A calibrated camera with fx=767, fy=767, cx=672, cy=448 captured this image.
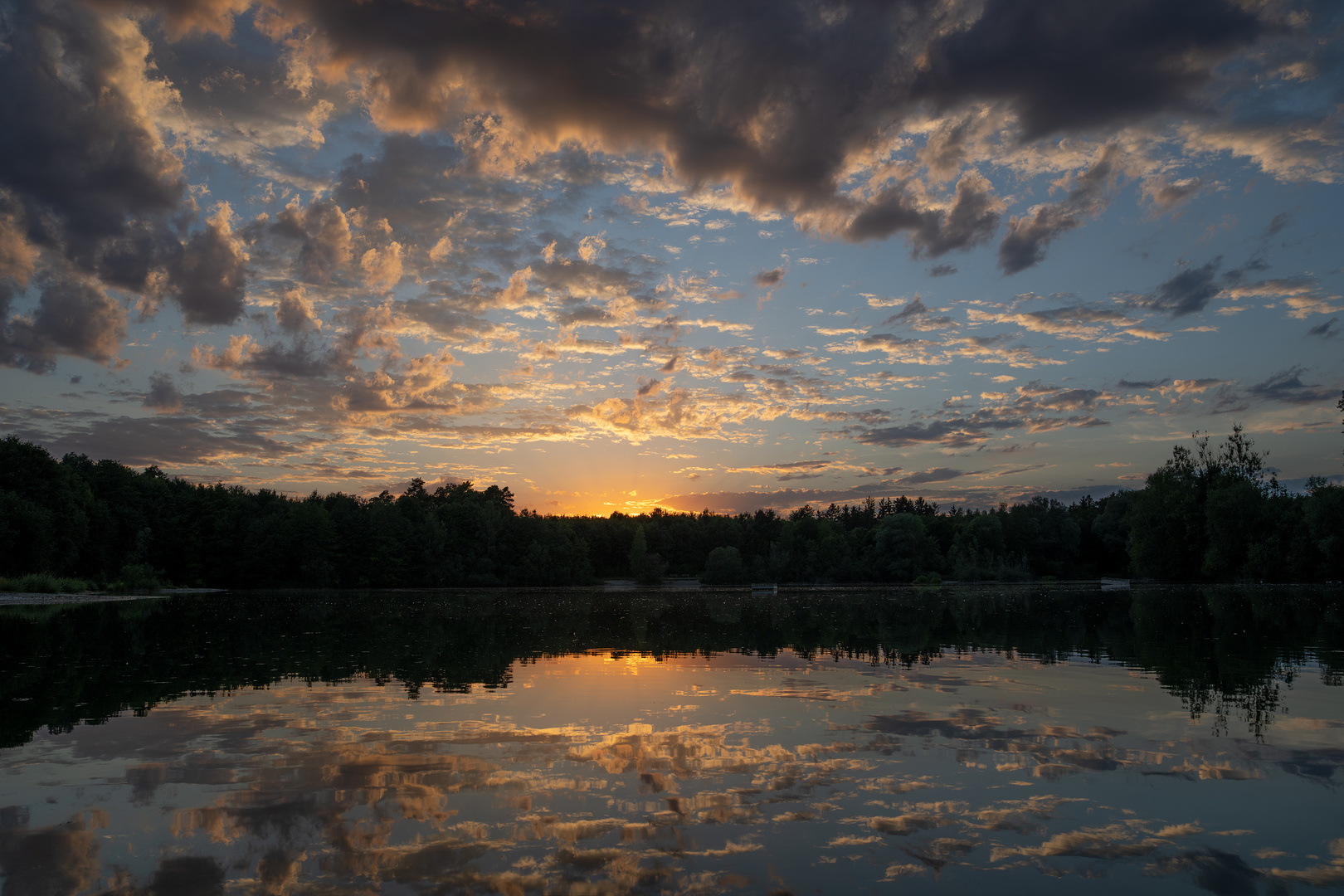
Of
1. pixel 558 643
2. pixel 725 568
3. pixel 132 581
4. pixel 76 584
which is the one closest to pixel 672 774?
pixel 558 643

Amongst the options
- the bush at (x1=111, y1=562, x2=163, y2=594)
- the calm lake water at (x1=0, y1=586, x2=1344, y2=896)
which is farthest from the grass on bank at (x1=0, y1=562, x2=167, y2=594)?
the calm lake water at (x1=0, y1=586, x2=1344, y2=896)

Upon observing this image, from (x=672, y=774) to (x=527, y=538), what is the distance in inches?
4738

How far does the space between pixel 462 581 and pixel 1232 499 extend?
10419cm

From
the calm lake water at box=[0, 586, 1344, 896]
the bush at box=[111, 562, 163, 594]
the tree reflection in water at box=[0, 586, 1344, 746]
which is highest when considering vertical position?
the calm lake water at box=[0, 586, 1344, 896]

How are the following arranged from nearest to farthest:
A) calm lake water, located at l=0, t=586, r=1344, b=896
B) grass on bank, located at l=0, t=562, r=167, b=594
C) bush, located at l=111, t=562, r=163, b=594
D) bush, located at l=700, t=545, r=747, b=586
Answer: calm lake water, located at l=0, t=586, r=1344, b=896 → grass on bank, located at l=0, t=562, r=167, b=594 → bush, located at l=111, t=562, r=163, b=594 → bush, located at l=700, t=545, r=747, b=586

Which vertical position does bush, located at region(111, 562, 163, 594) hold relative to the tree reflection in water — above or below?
below

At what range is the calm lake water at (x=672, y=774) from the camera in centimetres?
721

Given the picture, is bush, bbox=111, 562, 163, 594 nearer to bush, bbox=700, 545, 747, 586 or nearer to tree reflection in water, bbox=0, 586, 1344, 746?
tree reflection in water, bbox=0, 586, 1344, 746

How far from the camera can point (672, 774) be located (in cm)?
1039

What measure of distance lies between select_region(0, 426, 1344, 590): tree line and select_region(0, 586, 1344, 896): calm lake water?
217 feet

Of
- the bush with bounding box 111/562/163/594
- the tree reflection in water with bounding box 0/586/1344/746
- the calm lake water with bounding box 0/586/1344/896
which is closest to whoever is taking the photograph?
the calm lake water with bounding box 0/586/1344/896

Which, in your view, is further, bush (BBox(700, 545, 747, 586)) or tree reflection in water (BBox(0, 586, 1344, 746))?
bush (BBox(700, 545, 747, 586))

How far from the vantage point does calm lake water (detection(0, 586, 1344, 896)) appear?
721cm

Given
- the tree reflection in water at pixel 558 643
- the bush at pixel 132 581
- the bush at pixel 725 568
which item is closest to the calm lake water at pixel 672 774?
the tree reflection in water at pixel 558 643
